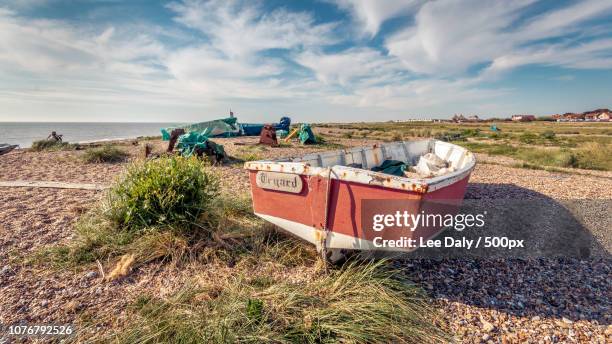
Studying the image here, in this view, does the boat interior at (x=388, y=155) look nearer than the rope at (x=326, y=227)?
No

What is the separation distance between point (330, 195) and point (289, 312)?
4.56 ft

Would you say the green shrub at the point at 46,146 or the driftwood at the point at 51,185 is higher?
the green shrub at the point at 46,146

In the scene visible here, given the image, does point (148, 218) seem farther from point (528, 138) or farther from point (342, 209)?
point (528, 138)

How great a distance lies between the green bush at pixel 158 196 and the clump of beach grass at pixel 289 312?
1367 millimetres

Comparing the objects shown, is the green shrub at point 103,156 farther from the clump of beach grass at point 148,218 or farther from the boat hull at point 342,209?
the boat hull at point 342,209

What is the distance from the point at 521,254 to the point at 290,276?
12.7ft

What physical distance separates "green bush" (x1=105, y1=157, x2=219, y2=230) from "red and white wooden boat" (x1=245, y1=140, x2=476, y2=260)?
3.65 feet

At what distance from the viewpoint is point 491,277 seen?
4102mm

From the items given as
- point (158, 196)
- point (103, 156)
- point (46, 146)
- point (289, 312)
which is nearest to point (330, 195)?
point (289, 312)

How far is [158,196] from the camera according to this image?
4520mm

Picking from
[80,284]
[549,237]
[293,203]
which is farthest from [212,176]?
[549,237]

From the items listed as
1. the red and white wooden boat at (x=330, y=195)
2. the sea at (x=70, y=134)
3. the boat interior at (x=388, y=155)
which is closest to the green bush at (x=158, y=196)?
the red and white wooden boat at (x=330, y=195)

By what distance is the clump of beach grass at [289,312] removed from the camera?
2.78 m

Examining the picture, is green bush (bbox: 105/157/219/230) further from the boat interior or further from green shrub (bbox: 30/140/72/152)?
green shrub (bbox: 30/140/72/152)
